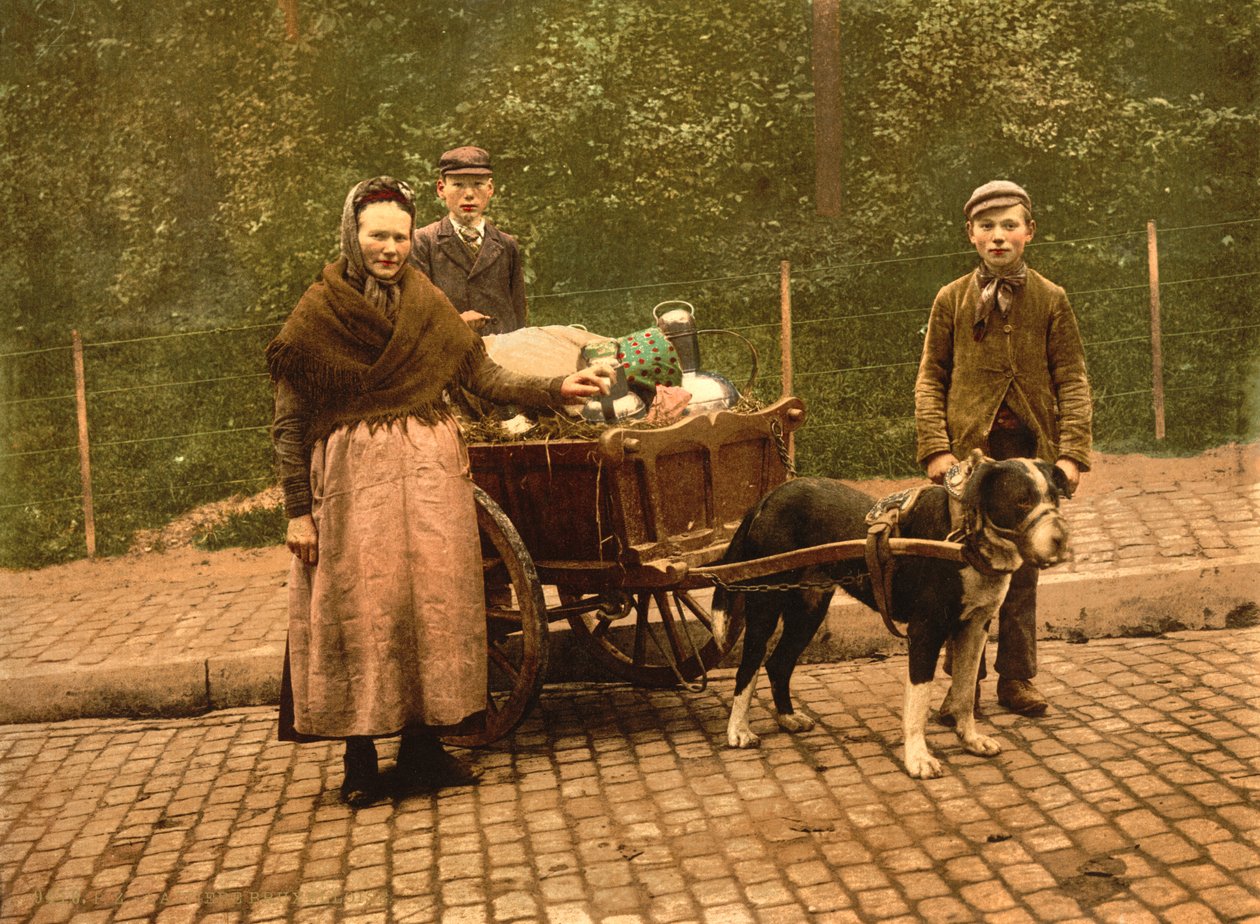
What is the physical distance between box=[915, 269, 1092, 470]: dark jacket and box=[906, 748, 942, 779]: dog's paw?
3.80 ft

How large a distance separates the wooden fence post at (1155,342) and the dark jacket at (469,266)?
15.1ft

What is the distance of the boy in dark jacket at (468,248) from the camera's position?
6.30m

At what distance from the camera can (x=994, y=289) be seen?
4.84 m

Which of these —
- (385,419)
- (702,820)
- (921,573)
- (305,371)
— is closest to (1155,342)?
(921,573)

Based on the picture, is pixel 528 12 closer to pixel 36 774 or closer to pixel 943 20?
pixel 943 20

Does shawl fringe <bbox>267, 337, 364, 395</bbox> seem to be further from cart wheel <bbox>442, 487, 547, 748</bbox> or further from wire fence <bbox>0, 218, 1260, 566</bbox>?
wire fence <bbox>0, 218, 1260, 566</bbox>

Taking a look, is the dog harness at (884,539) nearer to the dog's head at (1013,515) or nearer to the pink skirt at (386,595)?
the dog's head at (1013,515)

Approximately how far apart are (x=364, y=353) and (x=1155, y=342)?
618 cm

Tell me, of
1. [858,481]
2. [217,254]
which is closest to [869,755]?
[858,481]

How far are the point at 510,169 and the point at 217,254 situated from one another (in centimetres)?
260

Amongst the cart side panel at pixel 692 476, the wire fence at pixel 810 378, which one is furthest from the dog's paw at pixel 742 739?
the wire fence at pixel 810 378

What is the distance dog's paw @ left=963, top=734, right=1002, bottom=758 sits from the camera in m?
4.62

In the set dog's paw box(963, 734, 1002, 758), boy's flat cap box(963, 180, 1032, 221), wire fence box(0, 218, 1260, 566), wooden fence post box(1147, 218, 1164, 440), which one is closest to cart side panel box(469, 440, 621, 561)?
dog's paw box(963, 734, 1002, 758)

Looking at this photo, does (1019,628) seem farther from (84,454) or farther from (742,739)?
(84,454)
